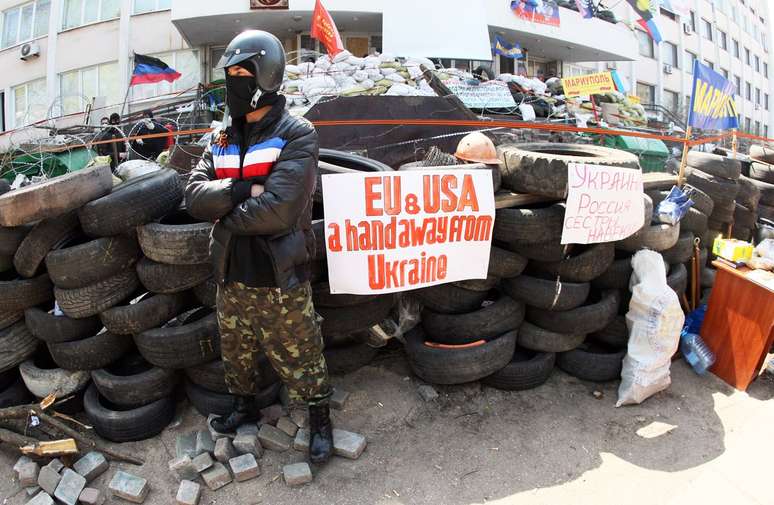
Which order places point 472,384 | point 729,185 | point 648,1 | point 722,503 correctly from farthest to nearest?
point 648,1 < point 729,185 < point 472,384 < point 722,503

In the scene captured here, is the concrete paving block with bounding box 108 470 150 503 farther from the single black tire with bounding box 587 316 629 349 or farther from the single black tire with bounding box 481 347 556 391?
the single black tire with bounding box 587 316 629 349

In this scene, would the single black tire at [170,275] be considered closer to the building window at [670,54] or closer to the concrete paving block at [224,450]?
the concrete paving block at [224,450]

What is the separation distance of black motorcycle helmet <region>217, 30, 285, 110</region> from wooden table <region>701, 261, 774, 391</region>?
3.68m

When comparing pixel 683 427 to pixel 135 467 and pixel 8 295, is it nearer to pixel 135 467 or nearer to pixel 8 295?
pixel 135 467

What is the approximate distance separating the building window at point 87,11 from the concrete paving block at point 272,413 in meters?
23.2

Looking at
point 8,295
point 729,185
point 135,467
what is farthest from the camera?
point 729,185

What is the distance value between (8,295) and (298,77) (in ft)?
30.4

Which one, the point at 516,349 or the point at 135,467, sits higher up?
the point at 516,349

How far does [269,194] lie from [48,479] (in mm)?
1990

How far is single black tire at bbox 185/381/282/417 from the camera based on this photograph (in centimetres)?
306

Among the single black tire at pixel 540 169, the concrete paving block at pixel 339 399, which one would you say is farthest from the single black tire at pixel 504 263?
the concrete paving block at pixel 339 399

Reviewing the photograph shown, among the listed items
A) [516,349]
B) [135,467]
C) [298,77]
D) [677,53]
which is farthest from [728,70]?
[135,467]

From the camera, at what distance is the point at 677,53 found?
102 ft

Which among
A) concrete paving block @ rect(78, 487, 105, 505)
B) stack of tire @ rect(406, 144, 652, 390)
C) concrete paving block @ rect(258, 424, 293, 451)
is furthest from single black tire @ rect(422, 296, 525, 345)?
concrete paving block @ rect(78, 487, 105, 505)
